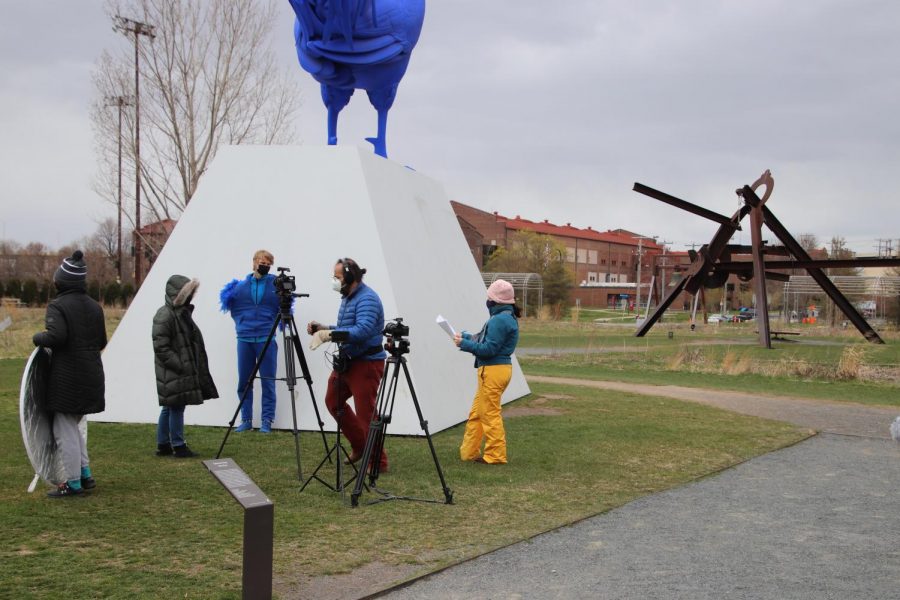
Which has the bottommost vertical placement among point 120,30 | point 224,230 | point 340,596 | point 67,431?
point 340,596

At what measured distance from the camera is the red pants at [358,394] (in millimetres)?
6168

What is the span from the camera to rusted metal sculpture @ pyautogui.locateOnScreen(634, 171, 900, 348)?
21922mm

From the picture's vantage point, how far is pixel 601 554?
452 centimetres

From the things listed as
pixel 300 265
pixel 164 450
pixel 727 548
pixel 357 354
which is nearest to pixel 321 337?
pixel 357 354

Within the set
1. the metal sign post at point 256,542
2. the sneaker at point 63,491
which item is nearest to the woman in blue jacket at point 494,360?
the sneaker at point 63,491

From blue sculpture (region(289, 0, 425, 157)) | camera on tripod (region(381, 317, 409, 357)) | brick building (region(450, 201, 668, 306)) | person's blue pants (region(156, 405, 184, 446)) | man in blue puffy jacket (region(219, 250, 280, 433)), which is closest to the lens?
camera on tripod (region(381, 317, 409, 357))

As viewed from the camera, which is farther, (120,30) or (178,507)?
(120,30)

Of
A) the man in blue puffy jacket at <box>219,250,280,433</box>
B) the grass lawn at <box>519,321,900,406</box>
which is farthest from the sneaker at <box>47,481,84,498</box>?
the grass lawn at <box>519,321,900,406</box>

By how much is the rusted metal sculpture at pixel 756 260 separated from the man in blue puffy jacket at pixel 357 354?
16612 millimetres

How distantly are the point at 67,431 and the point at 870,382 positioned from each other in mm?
14055

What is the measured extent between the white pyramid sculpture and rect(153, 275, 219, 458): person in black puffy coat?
4.46 ft

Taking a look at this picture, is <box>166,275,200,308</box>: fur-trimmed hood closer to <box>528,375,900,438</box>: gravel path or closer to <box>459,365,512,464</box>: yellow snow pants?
<box>459,365,512,464</box>: yellow snow pants

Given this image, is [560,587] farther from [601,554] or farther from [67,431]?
[67,431]

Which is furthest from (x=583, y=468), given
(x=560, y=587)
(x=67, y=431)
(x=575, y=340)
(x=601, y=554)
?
(x=575, y=340)
